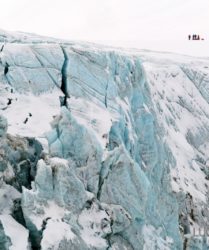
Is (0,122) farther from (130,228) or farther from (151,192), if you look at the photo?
(151,192)

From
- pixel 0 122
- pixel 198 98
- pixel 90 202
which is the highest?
pixel 0 122

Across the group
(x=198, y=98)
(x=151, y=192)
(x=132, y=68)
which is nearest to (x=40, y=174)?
(x=151, y=192)

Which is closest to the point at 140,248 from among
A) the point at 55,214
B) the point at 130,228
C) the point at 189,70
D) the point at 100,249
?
the point at 130,228

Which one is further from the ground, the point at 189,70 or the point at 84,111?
the point at 84,111

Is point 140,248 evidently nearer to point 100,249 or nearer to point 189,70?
point 100,249

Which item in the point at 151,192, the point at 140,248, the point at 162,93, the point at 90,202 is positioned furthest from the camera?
the point at 162,93

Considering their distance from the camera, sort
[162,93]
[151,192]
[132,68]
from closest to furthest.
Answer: [151,192], [132,68], [162,93]

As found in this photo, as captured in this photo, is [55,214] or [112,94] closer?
[55,214]
